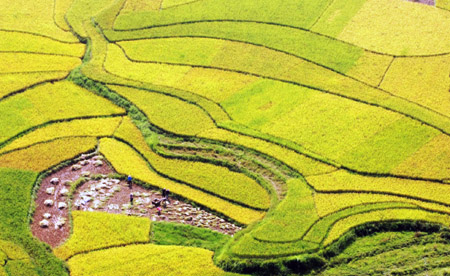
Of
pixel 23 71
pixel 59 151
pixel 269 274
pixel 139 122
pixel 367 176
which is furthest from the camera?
pixel 23 71

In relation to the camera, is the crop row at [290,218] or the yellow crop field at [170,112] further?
the yellow crop field at [170,112]

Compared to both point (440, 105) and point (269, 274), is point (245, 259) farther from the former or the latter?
point (440, 105)

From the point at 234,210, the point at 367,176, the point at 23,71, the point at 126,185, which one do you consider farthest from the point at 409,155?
the point at 23,71

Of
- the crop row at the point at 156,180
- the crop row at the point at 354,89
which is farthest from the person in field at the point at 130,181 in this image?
the crop row at the point at 354,89

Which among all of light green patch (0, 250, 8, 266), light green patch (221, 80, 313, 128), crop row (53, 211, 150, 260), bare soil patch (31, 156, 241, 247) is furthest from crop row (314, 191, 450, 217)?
light green patch (0, 250, 8, 266)

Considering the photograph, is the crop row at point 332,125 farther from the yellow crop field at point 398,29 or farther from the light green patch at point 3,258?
the light green patch at point 3,258

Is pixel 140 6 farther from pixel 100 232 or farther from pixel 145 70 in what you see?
pixel 100 232
